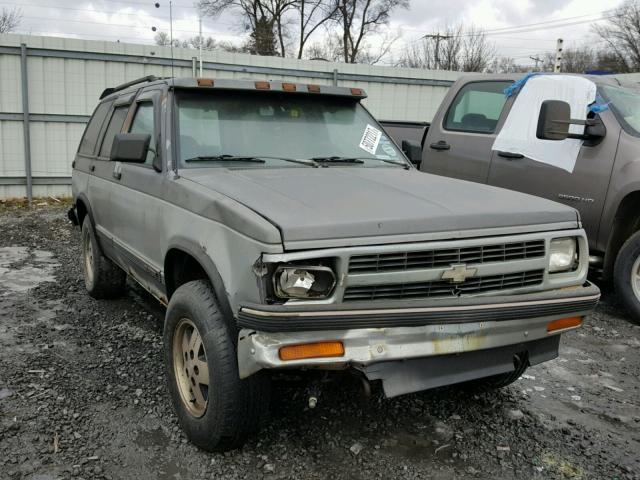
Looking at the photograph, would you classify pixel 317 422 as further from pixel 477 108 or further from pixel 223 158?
pixel 477 108

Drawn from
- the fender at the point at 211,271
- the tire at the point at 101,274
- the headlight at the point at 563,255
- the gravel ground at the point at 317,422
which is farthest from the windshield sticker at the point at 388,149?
the tire at the point at 101,274

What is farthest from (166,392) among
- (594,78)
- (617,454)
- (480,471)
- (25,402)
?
(594,78)

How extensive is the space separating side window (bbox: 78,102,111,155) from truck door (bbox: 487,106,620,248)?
3.94 m

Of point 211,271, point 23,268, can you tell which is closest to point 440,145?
point 211,271

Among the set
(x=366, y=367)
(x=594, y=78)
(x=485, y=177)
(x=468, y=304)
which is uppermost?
(x=594, y=78)

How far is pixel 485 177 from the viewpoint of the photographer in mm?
5863

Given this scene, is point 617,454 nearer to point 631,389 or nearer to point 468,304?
point 631,389

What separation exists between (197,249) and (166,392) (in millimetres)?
1174

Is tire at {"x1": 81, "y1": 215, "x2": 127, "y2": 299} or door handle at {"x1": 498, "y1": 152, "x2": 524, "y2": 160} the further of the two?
door handle at {"x1": 498, "y1": 152, "x2": 524, "y2": 160}

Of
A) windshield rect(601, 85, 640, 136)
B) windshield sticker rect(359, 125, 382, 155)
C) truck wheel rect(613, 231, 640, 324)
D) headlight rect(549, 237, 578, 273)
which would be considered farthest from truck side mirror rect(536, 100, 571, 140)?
headlight rect(549, 237, 578, 273)

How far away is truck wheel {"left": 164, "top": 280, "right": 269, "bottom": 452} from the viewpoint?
A: 2611mm

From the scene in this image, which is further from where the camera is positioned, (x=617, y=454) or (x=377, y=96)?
(x=377, y=96)

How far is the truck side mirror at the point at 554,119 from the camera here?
452 cm

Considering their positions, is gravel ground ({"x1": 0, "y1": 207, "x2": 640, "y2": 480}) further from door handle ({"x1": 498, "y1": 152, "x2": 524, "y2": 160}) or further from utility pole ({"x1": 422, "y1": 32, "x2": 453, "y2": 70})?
utility pole ({"x1": 422, "y1": 32, "x2": 453, "y2": 70})
